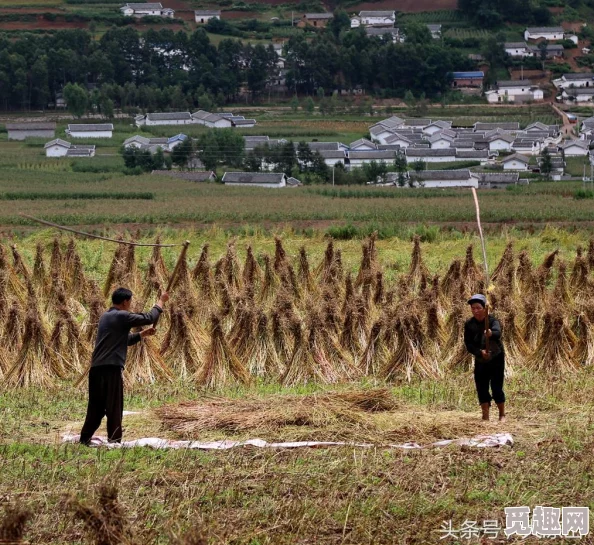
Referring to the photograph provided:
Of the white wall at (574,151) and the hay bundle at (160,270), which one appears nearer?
the hay bundle at (160,270)

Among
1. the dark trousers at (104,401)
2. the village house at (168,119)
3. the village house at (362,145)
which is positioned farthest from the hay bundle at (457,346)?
the village house at (168,119)

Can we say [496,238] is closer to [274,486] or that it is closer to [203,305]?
[203,305]

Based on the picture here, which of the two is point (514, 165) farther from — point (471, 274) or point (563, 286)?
point (563, 286)

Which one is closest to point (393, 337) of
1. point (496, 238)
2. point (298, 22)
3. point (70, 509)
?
point (70, 509)

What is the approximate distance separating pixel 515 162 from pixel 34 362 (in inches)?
1616

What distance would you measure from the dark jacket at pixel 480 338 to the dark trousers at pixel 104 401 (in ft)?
9.33

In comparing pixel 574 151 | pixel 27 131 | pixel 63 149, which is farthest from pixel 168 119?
pixel 574 151

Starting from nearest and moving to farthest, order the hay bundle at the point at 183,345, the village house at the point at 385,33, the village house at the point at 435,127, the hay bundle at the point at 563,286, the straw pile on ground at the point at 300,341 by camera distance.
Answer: the straw pile on ground at the point at 300,341
the hay bundle at the point at 183,345
the hay bundle at the point at 563,286
the village house at the point at 435,127
the village house at the point at 385,33

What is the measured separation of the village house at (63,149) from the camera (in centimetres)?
5291

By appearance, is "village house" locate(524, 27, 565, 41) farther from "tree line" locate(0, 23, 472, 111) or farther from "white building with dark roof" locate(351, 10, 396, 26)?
"white building with dark roof" locate(351, 10, 396, 26)

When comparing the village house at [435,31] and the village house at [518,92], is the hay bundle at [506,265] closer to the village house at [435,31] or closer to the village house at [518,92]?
the village house at [518,92]

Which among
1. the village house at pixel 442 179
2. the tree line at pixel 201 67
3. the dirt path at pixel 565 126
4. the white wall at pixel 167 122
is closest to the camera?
the village house at pixel 442 179

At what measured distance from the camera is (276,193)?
128 ft

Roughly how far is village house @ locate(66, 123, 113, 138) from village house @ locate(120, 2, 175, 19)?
2686cm
